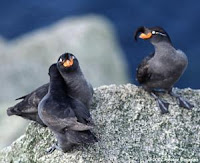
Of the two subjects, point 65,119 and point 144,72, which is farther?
point 144,72

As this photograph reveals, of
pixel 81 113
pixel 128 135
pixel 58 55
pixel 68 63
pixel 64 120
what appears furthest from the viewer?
pixel 58 55

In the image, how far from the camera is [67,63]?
6922 mm

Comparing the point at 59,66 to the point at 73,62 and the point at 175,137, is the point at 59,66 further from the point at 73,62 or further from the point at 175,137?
the point at 175,137

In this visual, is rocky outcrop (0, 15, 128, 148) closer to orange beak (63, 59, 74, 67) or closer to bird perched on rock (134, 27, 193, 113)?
bird perched on rock (134, 27, 193, 113)

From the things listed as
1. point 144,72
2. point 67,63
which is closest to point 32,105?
point 67,63

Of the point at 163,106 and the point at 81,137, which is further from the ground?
Result: the point at 81,137

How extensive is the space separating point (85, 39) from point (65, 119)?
9.79 metres

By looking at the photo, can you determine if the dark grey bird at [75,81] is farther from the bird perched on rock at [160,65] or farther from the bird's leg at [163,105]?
the bird perched on rock at [160,65]

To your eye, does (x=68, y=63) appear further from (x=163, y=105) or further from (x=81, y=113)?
(x=163, y=105)

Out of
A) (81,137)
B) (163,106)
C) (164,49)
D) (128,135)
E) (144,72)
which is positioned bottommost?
(128,135)

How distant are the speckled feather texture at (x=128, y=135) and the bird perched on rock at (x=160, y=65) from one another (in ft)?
0.64

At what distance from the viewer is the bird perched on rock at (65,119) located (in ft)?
21.2

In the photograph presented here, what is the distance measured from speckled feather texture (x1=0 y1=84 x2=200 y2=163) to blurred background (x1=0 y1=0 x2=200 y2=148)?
12.5ft

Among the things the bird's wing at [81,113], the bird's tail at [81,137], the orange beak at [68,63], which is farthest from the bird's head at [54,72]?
the bird's tail at [81,137]
